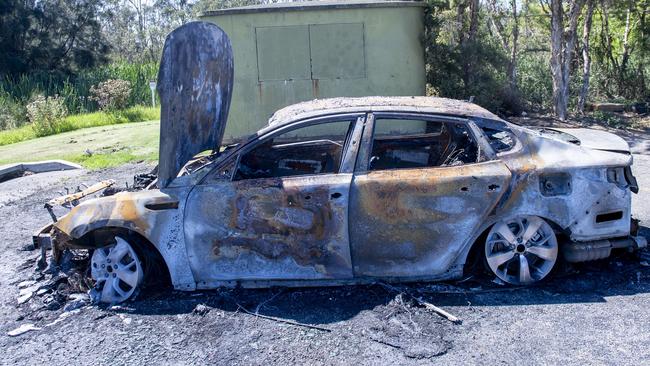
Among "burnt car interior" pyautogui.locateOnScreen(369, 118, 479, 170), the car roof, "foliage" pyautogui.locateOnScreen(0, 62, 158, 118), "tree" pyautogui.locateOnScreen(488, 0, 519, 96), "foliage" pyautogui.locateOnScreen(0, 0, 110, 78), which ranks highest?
"foliage" pyautogui.locateOnScreen(0, 0, 110, 78)

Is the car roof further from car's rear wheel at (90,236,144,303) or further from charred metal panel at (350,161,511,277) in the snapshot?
car's rear wheel at (90,236,144,303)

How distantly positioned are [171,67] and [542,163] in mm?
2984

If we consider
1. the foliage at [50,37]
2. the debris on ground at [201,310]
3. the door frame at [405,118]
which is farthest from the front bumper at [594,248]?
the foliage at [50,37]

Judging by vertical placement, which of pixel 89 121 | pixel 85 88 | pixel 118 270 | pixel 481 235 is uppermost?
pixel 85 88

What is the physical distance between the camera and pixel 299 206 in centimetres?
454

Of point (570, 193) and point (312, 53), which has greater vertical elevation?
point (312, 53)

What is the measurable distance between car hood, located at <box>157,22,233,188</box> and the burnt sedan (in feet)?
0.69

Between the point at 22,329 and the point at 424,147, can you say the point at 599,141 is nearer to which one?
the point at 424,147

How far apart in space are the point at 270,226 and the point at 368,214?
77 cm

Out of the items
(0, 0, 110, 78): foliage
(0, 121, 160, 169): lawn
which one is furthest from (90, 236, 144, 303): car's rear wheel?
(0, 0, 110, 78): foliage

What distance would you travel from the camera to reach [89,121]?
59.7 feet

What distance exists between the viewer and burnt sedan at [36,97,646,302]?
453cm

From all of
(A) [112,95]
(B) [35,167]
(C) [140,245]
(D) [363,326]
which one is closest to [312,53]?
(B) [35,167]

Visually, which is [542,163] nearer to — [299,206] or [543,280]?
[543,280]
